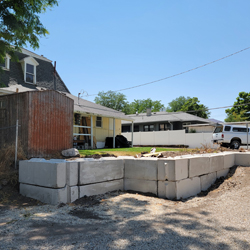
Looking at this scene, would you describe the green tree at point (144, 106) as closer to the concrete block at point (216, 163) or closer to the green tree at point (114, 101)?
the green tree at point (114, 101)

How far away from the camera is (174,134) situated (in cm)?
2502

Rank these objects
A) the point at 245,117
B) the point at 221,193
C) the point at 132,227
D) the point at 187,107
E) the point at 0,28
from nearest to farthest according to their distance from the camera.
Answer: the point at 132,227 < the point at 221,193 < the point at 0,28 < the point at 245,117 < the point at 187,107

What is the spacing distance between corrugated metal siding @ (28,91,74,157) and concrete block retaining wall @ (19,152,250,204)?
1.65 metres

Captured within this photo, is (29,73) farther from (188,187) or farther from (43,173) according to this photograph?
(188,187)

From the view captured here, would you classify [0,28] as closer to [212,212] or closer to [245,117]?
[212,212]

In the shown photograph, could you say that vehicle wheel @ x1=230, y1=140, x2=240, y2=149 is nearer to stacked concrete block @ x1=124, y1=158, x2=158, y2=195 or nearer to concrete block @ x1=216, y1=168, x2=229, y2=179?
concrete block @ x1=216, y1=168, x2=229, y2=179

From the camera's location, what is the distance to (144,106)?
71188mm

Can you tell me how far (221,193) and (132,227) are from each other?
3425 millimetres

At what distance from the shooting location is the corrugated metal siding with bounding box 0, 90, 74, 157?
702 cm

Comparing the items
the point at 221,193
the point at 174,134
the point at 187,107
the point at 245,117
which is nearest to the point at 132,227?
the point at 221,193

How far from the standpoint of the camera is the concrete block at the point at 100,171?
536cm

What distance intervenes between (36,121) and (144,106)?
64732 mm

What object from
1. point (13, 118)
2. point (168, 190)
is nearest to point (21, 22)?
point (13, 118)

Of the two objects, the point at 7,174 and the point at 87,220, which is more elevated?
the point at 7,174
